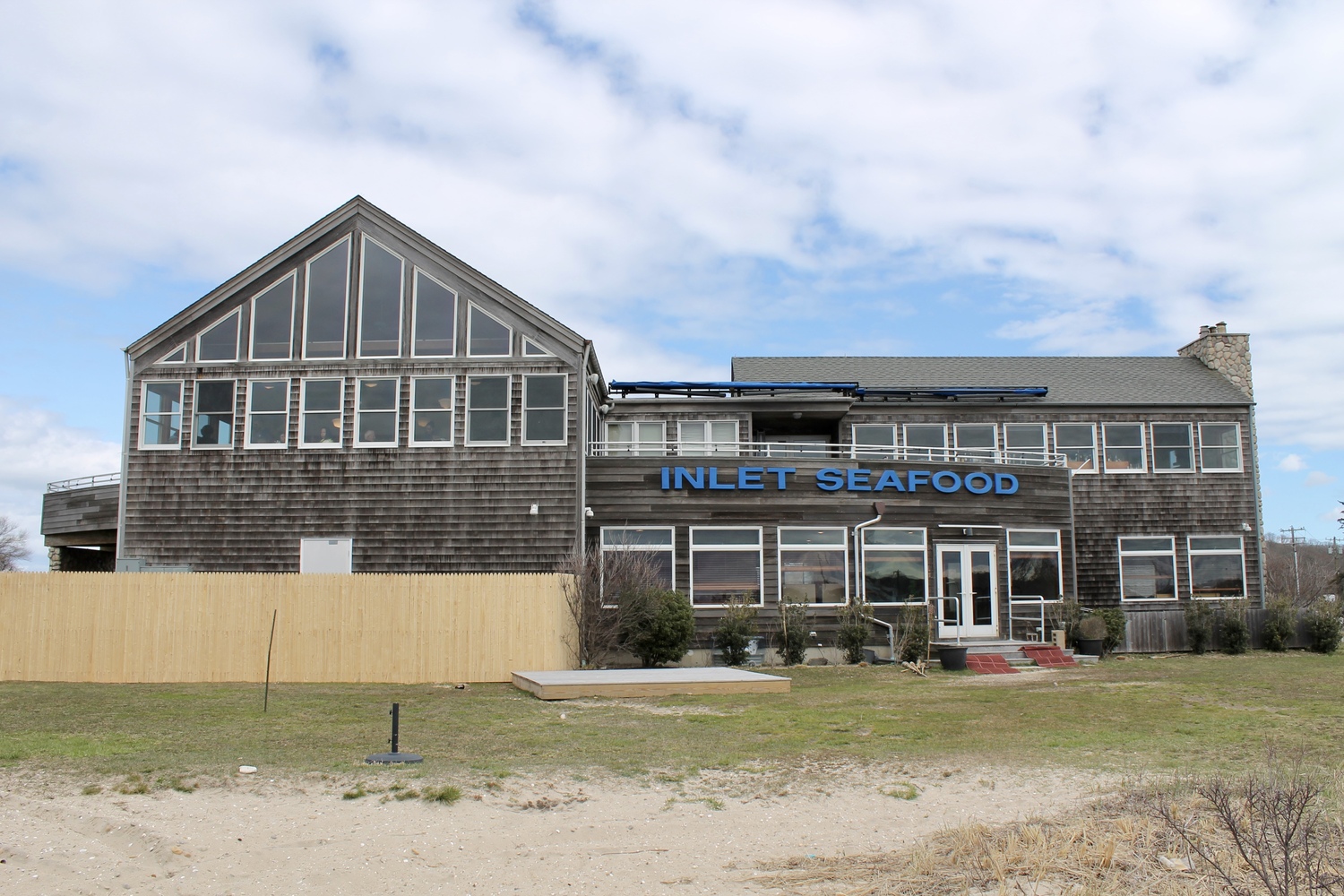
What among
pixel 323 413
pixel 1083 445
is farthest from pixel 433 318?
pixel 1083 445

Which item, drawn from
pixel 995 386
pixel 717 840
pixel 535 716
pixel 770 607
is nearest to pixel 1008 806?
pixel 717 840

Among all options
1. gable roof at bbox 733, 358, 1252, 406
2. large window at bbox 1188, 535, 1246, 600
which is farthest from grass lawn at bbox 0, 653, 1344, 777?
gable roof at bbox 733, 358, 1252, 406

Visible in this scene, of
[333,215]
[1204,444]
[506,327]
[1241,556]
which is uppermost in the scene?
[333,215]

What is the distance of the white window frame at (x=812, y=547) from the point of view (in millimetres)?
23203

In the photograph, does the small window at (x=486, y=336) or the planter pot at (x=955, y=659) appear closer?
the planter pot at (x=955, y=659)

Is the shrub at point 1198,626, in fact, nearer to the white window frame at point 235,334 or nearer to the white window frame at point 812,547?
the white window frame at point 812,547

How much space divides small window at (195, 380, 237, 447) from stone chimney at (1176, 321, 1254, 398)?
2653 centimetres

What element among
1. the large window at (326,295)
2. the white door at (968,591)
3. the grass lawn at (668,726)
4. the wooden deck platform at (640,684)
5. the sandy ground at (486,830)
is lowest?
the sandy ground at (486,830)

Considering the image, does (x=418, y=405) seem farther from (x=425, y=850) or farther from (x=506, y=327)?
(x=425, y=850)

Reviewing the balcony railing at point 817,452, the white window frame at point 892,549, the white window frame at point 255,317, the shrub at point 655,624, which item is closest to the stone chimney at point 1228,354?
the balcony railing at point 817,452

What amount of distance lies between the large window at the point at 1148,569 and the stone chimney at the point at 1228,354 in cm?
526

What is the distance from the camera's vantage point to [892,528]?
2388cm

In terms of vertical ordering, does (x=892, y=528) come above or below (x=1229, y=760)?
above

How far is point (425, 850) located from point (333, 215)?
718 inches
